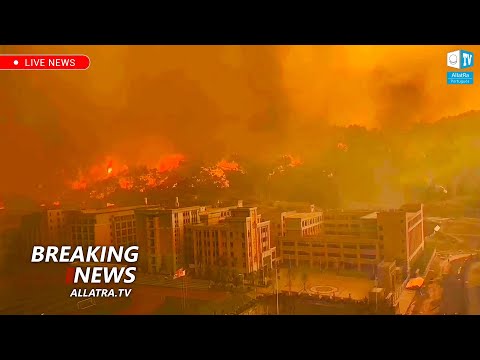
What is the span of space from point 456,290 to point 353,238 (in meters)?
0.72

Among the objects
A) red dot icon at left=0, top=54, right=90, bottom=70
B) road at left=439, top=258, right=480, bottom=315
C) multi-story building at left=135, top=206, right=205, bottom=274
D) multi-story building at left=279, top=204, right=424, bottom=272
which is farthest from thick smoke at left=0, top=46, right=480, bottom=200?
road at left=439, top=258, right=480, bottom=315

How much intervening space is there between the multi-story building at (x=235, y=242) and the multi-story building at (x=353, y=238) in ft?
0.42

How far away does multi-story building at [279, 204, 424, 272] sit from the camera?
255cm

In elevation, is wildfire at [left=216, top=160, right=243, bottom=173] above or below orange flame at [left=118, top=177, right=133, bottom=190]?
above

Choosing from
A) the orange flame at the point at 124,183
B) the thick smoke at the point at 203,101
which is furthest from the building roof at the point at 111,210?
the thick smoke at the point at 203,101

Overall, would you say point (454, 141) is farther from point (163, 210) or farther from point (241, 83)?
point (163, 210)

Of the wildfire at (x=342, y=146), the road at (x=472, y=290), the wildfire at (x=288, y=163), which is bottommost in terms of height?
the road at (x=472, y=290)

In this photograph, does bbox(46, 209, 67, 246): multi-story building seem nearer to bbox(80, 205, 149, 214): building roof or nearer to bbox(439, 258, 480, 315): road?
bbox(80, 205, 149, 214): building roof

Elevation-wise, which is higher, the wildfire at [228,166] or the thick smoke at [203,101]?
the thick smoke at [203,101]

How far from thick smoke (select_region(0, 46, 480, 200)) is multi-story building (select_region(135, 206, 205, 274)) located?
35 centimetres

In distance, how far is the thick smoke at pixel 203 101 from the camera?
8.44 feet

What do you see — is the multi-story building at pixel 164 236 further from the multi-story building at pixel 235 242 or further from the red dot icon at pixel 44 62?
the red dot icon at pixel 44 62

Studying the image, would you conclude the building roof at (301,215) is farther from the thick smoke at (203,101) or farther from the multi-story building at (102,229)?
the multi-story building at (102,229)

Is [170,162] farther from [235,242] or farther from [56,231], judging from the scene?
[56,231]
